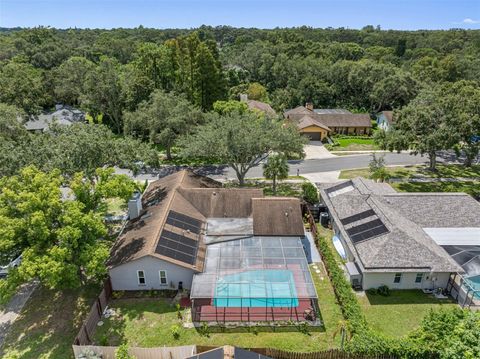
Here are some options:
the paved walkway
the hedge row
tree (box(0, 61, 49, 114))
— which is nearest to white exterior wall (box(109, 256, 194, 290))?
the paved walkway

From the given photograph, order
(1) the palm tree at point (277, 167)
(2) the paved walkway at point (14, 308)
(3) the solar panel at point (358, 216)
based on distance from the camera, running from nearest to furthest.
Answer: (2) the paved walkway at point (14, 308), (3) the solar panel at point (358, 216), (1) the palm tree at point (277, 167)

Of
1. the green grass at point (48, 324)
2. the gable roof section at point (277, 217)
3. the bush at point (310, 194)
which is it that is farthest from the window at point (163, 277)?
the bush at point (310, 194)

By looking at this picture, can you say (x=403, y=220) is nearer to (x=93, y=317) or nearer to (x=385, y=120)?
(x=93, y=317)

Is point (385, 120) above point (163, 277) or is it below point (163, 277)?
above

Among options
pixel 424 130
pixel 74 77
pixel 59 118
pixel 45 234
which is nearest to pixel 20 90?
pixel 59 118

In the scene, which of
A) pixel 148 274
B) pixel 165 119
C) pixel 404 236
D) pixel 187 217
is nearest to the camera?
pixel 148 274

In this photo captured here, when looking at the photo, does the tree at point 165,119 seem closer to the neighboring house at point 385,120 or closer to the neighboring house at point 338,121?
the neighboring house at point 338,121
